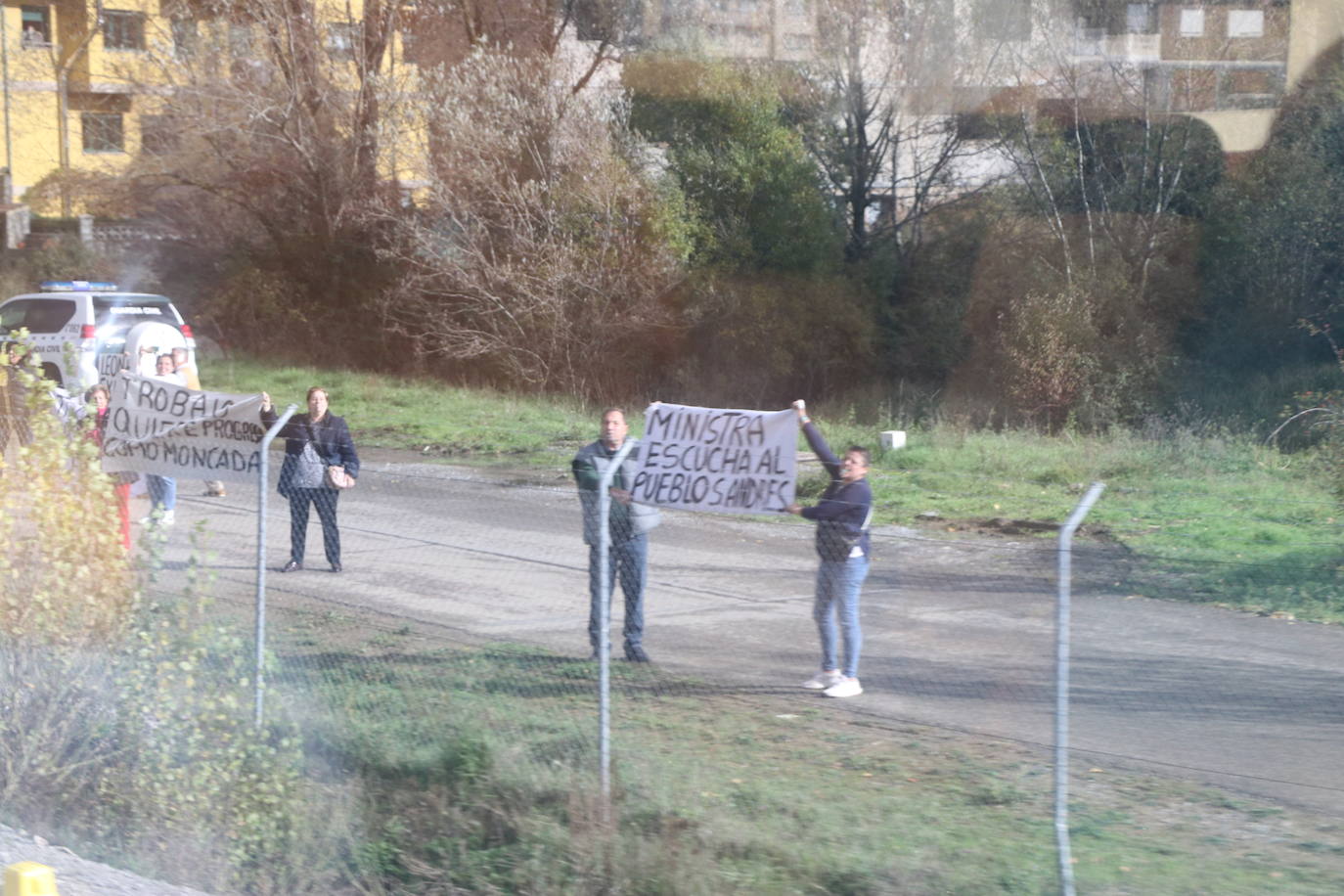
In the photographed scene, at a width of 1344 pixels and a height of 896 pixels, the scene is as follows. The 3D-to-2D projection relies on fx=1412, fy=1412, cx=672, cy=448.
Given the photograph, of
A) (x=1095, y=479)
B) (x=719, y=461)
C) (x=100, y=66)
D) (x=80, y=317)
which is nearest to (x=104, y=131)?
(x=100, y=66)

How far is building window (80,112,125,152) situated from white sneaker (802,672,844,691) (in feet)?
96.2

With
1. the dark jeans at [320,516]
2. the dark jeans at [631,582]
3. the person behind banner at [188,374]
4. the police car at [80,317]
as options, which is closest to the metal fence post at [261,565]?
the dark jeans at [631,582]

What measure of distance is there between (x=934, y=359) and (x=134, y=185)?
727 inches

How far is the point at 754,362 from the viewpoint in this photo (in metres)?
30.3

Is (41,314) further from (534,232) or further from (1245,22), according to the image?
(1245,22)

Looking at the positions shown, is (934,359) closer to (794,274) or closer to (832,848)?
(794,274)

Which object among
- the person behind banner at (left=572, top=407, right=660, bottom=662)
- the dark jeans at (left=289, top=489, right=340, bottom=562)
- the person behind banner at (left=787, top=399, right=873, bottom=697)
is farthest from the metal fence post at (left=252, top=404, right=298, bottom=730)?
the dark jeans at (left=289, top=489, right=340, bottom=562)

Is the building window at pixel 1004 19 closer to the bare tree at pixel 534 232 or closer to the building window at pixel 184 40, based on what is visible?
the bare tree at pixel 534 232

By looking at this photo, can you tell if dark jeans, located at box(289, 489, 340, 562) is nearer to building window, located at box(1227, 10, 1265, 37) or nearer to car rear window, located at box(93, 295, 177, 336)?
car rear window, located at box(93, 295, 177, 336)

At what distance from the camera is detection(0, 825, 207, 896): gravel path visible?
5180mm

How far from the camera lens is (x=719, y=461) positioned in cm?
623

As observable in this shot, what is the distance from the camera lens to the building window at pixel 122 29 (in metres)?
30.0

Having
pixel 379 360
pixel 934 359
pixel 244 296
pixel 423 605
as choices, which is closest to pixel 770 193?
pixel 934 359

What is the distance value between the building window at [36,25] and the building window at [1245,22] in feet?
96.9
